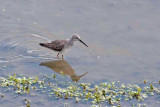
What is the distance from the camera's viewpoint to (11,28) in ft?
47.3

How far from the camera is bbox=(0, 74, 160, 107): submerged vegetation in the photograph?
10.0 meters

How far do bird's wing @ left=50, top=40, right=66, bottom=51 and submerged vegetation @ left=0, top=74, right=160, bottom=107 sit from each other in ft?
7.11

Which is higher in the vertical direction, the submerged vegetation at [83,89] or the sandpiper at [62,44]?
the sandpiper at [62,44]

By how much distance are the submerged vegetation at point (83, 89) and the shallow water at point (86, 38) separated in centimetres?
34

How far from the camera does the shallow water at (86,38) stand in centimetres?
1191

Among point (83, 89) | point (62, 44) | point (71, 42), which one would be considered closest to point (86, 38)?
point (71, 42)

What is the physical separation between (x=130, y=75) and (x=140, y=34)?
9.76 feet

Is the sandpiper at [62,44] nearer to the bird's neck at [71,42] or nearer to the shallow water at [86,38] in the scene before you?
the bird's neck at [71,42]

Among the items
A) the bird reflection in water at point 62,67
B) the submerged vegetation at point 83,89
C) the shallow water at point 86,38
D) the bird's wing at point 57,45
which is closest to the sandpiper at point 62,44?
the bird's wing at point 57,45

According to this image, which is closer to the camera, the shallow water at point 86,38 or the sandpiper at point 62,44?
the shallow water at point 86,38

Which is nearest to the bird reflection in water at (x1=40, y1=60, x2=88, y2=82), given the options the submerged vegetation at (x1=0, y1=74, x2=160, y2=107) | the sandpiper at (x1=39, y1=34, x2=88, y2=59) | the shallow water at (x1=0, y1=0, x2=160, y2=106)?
the shallow water at (x1=0, y1=0, x2=160, y2=106)

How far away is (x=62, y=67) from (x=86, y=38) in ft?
6.72

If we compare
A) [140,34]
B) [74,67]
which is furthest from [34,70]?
[140,34]

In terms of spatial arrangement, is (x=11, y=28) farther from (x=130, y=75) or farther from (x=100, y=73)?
(x=130, y=75)
